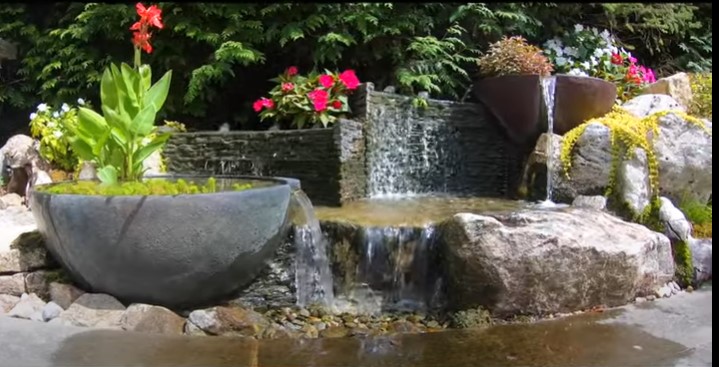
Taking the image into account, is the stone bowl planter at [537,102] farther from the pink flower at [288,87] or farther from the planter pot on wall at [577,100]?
the pink flower at [288,87]

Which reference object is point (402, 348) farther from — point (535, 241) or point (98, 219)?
point (98, 219)

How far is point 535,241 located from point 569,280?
33 centimetres

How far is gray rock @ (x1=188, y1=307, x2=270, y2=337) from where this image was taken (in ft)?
10.7

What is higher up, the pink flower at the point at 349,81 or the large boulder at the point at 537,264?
the pink flower at the point at 349,81

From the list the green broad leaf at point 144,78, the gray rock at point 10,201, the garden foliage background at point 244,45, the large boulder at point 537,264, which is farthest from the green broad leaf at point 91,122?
the garden foliage background at point 244,45

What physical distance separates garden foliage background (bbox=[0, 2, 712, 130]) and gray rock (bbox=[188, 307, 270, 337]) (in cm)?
378

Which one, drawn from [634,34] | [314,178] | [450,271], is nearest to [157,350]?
[450,271]

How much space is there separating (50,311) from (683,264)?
4.17 metres

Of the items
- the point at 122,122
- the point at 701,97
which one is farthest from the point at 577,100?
the point at 122,122

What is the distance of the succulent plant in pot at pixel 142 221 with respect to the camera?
3.18m

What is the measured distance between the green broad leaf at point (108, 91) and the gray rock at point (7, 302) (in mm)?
1256

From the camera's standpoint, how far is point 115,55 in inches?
285

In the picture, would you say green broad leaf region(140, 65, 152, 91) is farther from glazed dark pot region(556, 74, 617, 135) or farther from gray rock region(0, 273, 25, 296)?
glazed dark pot region(556, 74, 617, 135)

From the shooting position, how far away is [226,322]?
130 inches
